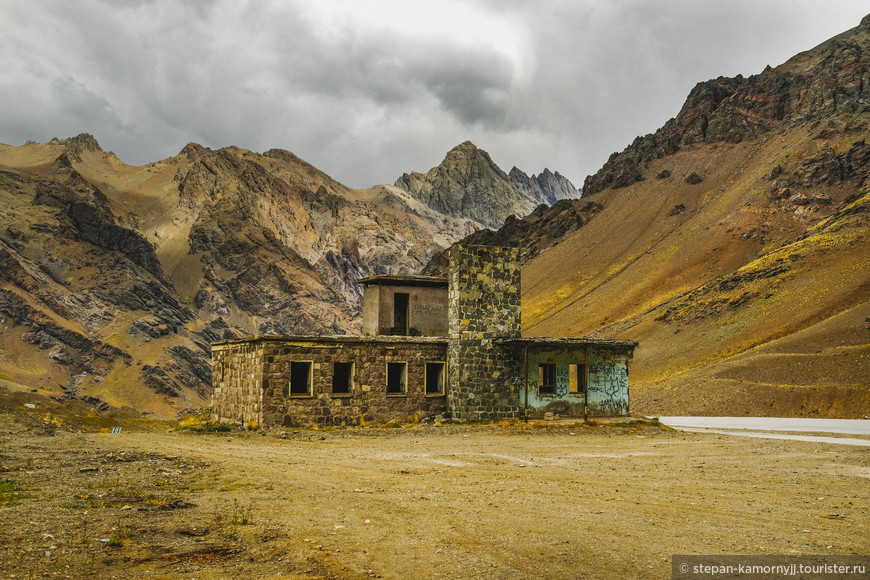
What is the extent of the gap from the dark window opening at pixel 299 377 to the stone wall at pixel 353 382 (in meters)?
0.99

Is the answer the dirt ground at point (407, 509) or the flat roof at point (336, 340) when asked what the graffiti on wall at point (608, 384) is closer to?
the flat roof at point (336, 340)

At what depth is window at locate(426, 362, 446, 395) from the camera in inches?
1111

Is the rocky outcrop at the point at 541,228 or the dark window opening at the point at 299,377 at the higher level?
the rocky outcrop at the point at 541,228

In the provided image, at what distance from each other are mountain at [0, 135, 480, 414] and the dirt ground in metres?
54.9

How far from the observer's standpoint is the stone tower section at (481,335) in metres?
27.4

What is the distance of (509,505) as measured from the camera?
11359 millimetres

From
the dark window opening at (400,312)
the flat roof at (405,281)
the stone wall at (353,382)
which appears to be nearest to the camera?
the stone wall at (353,382)

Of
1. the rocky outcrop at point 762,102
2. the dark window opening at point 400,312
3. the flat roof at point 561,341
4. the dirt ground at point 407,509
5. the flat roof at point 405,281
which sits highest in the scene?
the rocky outcrop at point 762,102

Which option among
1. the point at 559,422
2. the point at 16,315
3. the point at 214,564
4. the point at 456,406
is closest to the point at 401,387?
the point at 456,406

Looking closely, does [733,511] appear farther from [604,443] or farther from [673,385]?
[673,385]

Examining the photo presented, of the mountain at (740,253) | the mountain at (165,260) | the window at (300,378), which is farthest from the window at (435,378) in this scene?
the mountain at (165,260)

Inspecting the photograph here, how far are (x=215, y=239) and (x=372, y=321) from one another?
119 metres

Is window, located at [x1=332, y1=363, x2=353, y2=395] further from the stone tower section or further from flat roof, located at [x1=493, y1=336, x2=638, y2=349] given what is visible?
flat roof, located at [x1=493, y1=336, x2=638, y2=349]

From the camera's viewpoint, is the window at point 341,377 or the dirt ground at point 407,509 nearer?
the dirt ground at point 407,509
